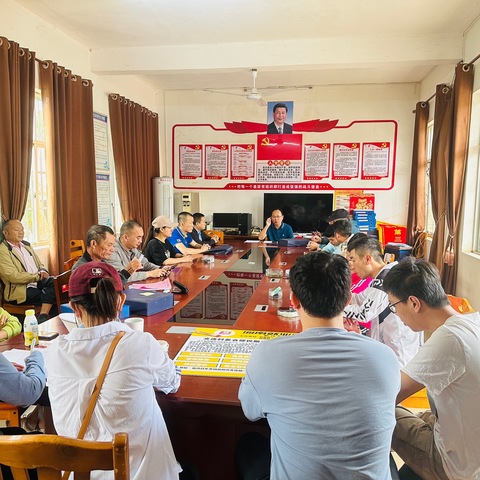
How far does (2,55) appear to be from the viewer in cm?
343

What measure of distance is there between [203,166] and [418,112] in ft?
12.0

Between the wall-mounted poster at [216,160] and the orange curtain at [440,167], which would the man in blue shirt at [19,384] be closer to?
the orange curtain at [440,167]

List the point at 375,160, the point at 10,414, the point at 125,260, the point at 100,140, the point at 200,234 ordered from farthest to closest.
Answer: the point at 375,160
the point at 200,234
the point at 100,140
the point at 125,260
the point at 10,414

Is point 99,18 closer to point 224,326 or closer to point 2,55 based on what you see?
point 2,55

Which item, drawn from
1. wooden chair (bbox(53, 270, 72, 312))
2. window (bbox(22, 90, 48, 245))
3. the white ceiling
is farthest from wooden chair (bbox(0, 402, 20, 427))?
the white ceiling

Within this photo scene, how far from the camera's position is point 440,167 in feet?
15.6

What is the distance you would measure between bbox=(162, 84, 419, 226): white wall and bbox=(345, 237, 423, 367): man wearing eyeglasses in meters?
4.76

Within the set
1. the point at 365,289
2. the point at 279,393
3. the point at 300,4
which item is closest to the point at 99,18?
the point at 300,4

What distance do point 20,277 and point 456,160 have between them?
14.8 feet

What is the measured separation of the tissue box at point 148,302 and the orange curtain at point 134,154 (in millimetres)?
3643

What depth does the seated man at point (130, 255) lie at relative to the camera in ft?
10.3

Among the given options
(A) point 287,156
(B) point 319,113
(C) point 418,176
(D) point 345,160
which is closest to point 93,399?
(C) point 418,176

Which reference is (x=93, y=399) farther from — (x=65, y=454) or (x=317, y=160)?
(x=317, y=160)

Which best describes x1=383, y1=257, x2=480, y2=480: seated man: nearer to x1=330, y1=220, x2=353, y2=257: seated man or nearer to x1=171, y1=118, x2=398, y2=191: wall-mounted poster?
x1=330, y1=220, x2=353, y2=257: seated man
